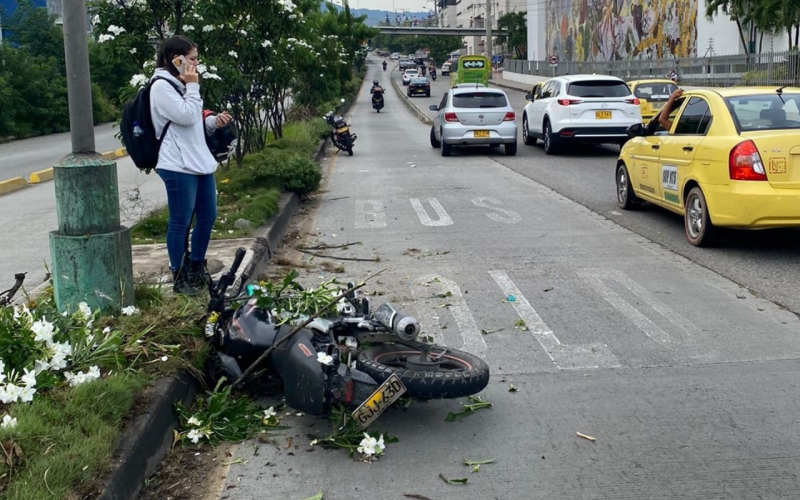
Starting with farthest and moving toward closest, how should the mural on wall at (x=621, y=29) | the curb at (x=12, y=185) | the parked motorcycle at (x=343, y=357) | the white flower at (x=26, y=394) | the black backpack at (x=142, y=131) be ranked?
the mural on wall at (x=621, y=29)
the curb at (x=12, y=185)
the black backpack at (x=142, y=131)
the parked motorcycle at (x=343, y=357)
the white flower at (x=26, y=394)

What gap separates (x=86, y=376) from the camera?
4113 millimetres

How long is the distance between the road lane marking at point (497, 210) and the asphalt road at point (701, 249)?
1130 millimetres

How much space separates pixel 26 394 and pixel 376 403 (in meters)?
1.57

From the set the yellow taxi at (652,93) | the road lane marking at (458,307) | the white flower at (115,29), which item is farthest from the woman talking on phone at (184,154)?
the yellow taxi at (652,93)

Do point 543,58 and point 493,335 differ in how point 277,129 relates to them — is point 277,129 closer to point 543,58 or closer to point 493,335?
point 493,335

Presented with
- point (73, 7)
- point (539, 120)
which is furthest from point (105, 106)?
point (73, 7)

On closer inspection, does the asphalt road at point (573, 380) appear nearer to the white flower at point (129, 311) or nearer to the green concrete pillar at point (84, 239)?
the white flower at point (129, 311)

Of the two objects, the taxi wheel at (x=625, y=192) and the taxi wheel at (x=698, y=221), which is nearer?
the taxi wheel at (x=698, y=221)

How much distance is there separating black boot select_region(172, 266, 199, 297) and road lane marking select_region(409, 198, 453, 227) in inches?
195

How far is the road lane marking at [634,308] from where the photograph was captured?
603cm

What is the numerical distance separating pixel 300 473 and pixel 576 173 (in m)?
12.6

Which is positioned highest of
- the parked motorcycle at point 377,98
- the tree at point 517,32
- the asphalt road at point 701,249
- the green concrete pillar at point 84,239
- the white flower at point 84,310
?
the tree at point 517,32

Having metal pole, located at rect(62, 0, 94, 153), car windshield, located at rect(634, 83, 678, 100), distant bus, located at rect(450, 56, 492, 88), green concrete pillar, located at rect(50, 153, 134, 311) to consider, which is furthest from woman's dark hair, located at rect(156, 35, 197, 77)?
distant bus, located at rect(450, 56, 492, 88)

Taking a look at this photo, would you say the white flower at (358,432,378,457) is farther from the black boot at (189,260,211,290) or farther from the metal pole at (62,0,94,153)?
the metal pole at (62,0,94,153)
